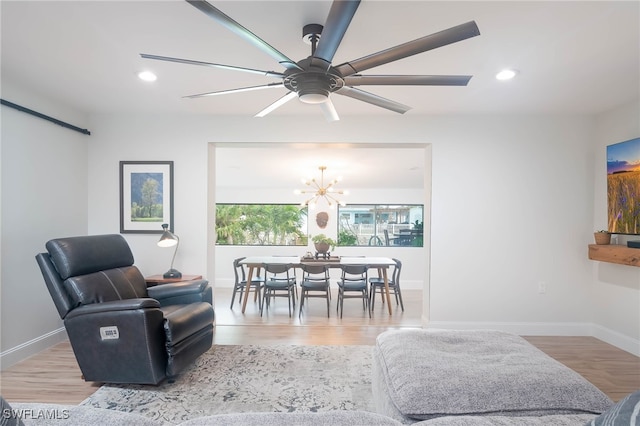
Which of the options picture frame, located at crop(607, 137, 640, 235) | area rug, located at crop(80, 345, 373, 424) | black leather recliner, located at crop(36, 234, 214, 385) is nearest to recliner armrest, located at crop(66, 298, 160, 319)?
black leather recliner, located at crop(36, 234, 214, 385)

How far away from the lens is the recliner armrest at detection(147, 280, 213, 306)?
2980mm

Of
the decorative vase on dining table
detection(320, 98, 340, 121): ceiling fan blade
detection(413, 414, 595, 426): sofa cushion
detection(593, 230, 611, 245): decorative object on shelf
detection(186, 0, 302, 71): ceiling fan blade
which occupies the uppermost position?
detection(186, 0, 302, 71): ceiling fan blade

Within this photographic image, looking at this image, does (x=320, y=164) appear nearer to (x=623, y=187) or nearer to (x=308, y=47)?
(x=308, y=47)

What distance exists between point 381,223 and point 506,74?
473cm

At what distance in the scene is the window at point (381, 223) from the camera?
713 cm

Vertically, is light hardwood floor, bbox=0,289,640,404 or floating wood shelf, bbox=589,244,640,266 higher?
floating wood shelf, bbox=589,244,640,266

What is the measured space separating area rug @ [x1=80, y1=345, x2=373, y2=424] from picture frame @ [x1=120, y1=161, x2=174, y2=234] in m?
1.66

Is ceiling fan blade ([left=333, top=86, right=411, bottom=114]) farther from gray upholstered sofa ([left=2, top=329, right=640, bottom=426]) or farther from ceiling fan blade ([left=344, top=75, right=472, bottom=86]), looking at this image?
gray upholstered sofa ([left=2, top=329, right=640, bottom=426])

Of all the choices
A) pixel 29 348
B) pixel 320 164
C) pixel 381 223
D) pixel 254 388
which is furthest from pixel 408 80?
pixel 381 223

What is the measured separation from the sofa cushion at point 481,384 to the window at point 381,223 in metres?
5.37

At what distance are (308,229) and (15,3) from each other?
5590 millimetres

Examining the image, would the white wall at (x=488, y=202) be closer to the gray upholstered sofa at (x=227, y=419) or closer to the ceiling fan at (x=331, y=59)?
the ceiling fan at (x=331, y=59)

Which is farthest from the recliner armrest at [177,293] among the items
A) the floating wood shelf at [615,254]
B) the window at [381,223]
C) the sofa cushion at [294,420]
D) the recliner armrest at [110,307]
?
the window at [381,223]

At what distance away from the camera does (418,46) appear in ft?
4.86
